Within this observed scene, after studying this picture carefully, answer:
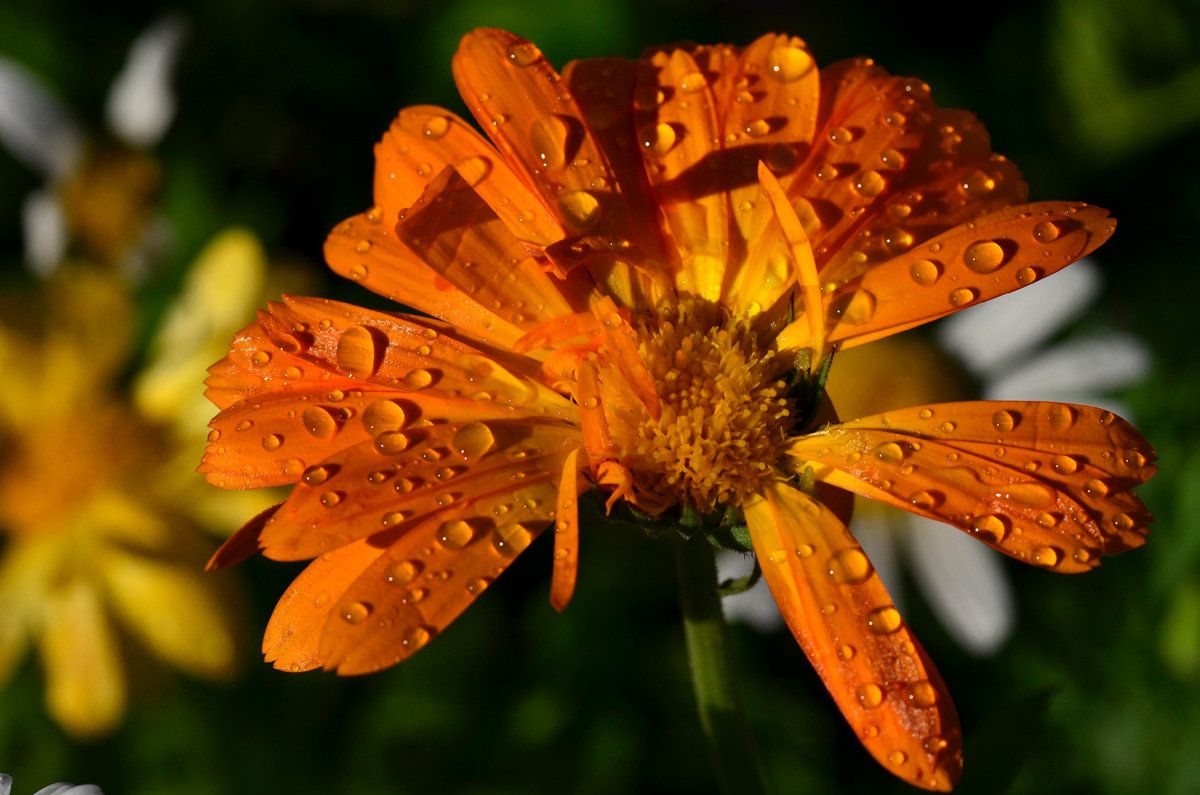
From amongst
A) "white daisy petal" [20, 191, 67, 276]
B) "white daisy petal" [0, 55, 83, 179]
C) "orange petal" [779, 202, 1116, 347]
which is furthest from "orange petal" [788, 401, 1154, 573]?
"white daisy petal" [0, 55, 83, 179]

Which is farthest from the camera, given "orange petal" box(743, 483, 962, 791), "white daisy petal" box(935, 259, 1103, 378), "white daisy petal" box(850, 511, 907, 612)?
"white daisy petal" box(935, 259, 1103, 378)

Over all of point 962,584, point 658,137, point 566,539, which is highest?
point 658,137

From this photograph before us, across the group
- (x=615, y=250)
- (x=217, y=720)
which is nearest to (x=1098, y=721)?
(x=615, y=250)

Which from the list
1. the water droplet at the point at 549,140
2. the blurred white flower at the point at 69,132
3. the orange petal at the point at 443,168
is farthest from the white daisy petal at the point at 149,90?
the water droplet at the point at 549,140

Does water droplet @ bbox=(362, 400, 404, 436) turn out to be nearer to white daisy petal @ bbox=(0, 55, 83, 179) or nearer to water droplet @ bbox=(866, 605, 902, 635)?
water droplet @ bbox=(866, 605, 902, 635)

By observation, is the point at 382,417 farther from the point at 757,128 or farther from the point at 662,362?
the point at 757,128

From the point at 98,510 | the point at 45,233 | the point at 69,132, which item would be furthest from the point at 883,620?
the point at 69,132
